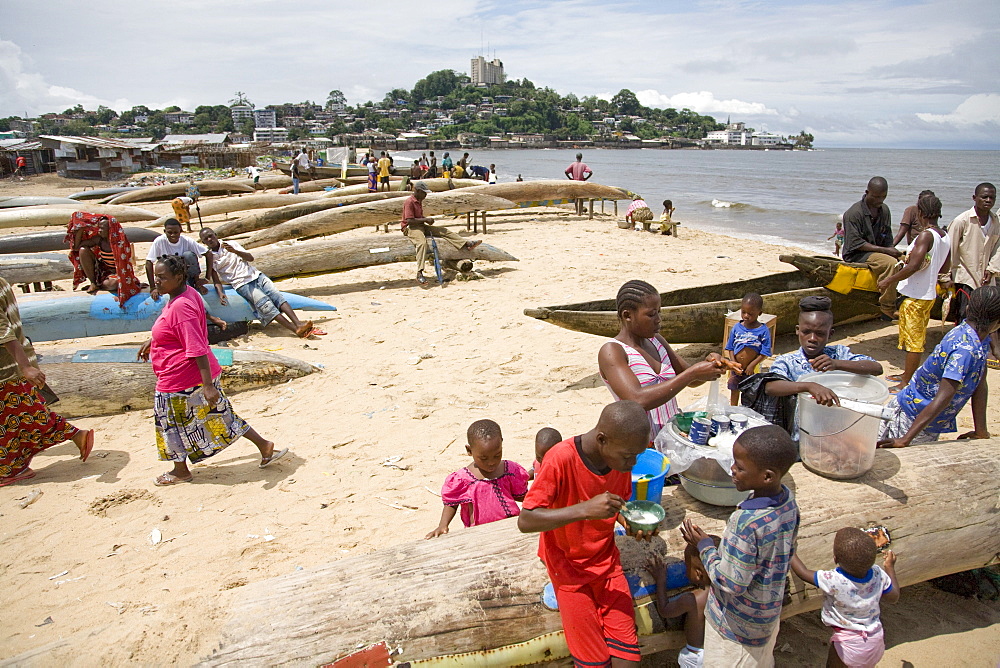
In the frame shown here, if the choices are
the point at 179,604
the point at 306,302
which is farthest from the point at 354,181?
the point at 179,604

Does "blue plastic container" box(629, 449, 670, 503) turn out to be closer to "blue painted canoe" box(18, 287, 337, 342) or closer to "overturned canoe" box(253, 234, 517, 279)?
"blue painted canoe" box(18, 287, 337, 342)

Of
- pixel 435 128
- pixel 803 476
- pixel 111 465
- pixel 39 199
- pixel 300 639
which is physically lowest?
pixel 111 465

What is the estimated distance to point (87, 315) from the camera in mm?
6875

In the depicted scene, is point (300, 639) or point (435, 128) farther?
point (435, 128)

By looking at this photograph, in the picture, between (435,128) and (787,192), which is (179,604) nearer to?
(787,192)

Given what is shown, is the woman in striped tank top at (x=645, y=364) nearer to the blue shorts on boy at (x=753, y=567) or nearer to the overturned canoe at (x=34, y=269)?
the blue shorts on boy at (x=753, y=567)

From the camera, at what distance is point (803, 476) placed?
9.48ft

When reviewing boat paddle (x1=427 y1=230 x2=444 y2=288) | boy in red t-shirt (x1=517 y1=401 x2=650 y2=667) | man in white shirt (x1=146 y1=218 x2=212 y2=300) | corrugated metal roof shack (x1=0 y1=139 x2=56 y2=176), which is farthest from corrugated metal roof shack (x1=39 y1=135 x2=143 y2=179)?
boy in red t-shirt (x1=517 y1=401 x2=650 y2=667)

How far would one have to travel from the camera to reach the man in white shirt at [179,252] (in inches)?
252

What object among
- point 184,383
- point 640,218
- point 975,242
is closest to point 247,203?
point 640,218

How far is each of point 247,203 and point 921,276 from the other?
58.7 ft

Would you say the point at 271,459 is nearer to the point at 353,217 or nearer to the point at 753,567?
the point at 753,567

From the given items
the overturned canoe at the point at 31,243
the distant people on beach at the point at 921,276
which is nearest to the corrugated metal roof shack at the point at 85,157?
the overturned canoe at the point at 31,243

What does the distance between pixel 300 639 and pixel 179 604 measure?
22.6 inches
